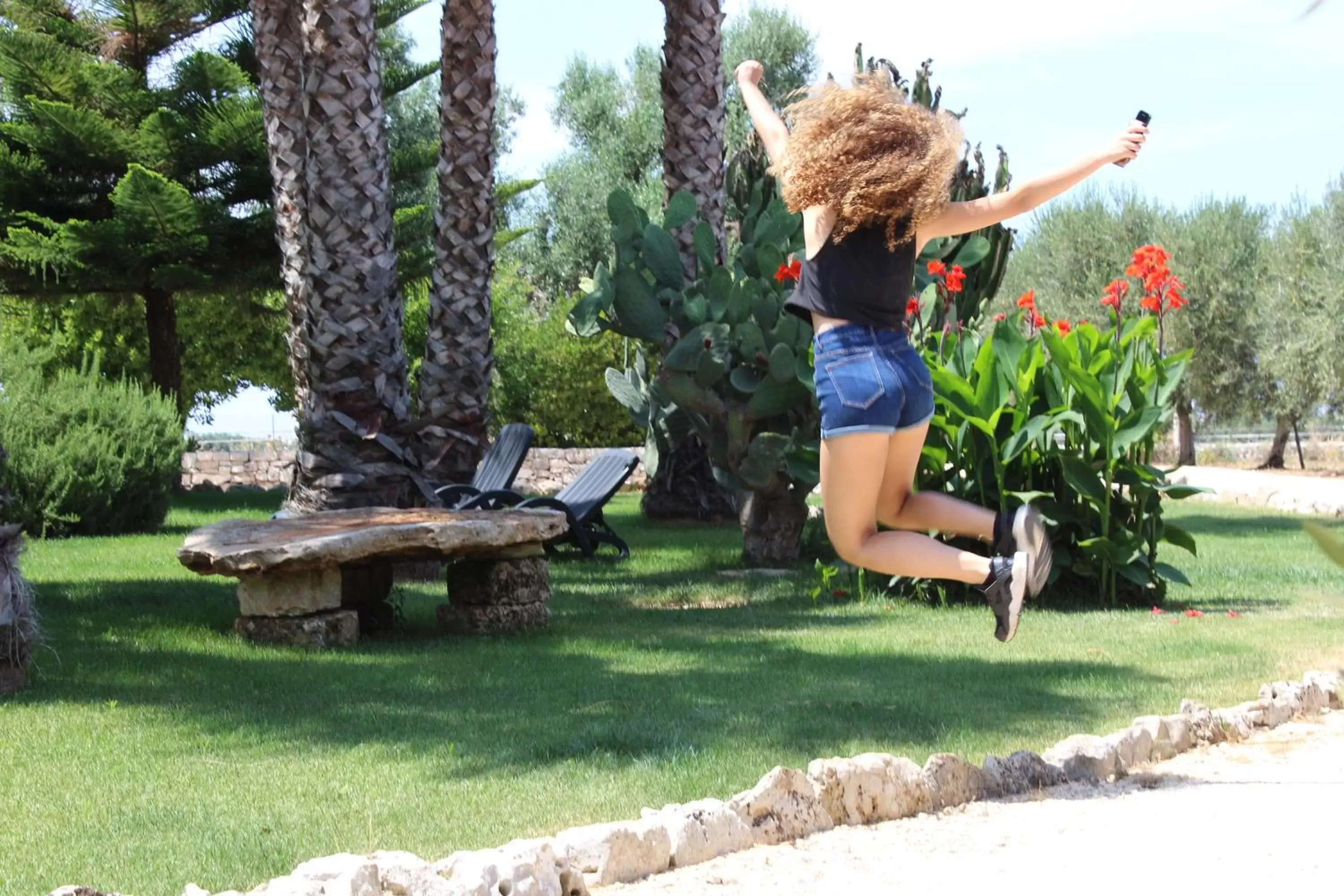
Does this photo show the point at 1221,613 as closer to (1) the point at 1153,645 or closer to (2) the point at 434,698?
(1) the point at 1153,645

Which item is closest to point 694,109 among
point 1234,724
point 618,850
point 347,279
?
point 347,279

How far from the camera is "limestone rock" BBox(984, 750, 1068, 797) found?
14.5 feet

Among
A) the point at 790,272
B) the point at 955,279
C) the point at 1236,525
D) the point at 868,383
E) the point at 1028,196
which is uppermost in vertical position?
the point at 790,272

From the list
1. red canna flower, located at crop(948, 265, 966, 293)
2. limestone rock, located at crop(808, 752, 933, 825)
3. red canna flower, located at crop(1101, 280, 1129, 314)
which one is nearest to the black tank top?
limestone rock, located at crop(808, 752, 933, 825)

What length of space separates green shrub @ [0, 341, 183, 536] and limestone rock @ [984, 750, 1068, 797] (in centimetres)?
1109

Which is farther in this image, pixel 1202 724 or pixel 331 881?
pixel 1202 724

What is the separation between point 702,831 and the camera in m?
3.73

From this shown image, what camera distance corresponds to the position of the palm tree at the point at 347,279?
31.0 feet

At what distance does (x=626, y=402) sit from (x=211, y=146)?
8.36m

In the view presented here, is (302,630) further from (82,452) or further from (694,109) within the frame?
(694,109)

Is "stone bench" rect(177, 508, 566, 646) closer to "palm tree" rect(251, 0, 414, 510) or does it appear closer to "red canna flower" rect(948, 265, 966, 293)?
"palm tree" rect(251, 0, 414, 510)

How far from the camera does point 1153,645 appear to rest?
7184mm

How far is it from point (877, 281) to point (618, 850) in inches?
72.2

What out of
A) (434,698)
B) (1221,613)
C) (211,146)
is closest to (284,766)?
(434,698)
